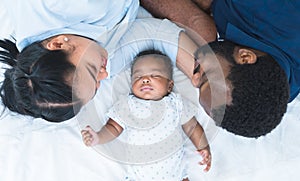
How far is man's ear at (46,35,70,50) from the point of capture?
0.93 metres

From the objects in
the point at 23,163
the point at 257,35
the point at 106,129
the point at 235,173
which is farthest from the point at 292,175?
the point at 23,163

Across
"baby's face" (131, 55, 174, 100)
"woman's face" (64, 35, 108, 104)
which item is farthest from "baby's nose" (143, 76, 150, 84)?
"woman's face" (64, 35, 108, 104)

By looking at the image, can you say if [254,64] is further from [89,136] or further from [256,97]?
[89,136]

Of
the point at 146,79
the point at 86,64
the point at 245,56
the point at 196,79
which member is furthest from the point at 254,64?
the point at 86,64

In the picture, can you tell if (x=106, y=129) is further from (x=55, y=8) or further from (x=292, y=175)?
(x=292, y=175)

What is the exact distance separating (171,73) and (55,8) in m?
0.34

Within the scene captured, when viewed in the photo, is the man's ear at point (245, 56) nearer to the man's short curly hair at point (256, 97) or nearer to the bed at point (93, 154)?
the man's short curly hair at point (256, 97)

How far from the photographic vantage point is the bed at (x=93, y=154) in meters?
1.04

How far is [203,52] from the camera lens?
100 cm

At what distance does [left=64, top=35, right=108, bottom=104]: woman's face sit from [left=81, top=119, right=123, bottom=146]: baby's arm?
3.2 inches

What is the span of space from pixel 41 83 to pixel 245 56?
46cm

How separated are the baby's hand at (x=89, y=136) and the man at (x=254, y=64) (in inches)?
11.2

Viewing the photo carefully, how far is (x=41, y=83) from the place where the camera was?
0.90m

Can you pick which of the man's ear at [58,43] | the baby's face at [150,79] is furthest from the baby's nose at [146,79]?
the man's ear at [58,43]
